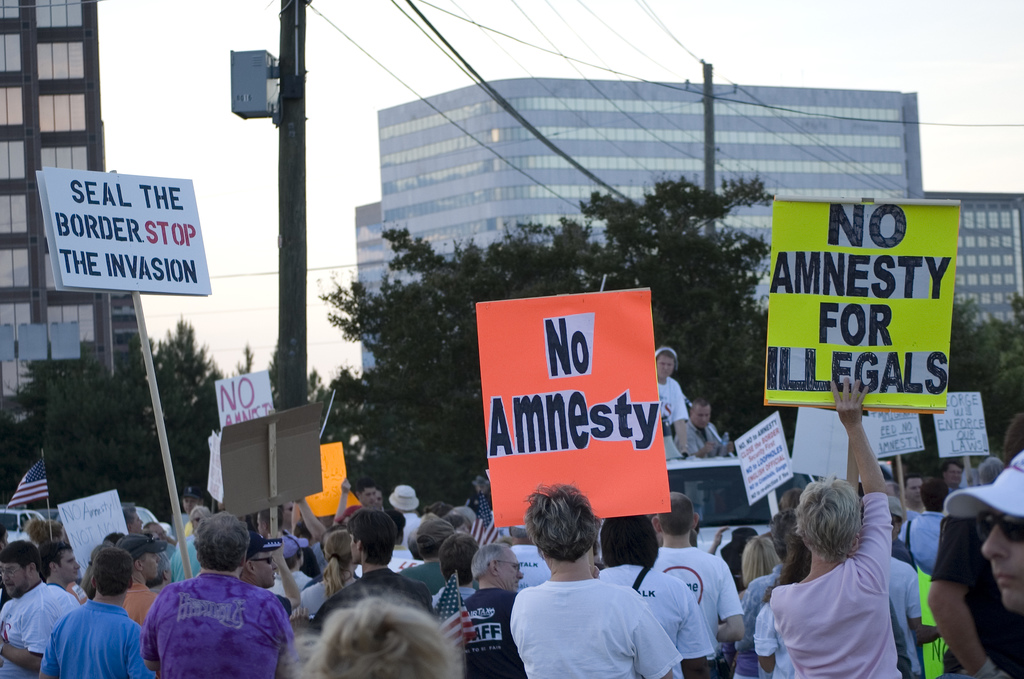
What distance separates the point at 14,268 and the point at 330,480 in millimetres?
50742

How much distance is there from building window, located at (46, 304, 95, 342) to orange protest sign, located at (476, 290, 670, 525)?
56.8m

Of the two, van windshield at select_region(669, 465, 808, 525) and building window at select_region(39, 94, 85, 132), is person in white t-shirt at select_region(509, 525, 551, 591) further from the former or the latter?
building window at select_region(39, 94, 85, 132)

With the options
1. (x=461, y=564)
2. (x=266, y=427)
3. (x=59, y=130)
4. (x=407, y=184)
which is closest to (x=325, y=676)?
(x=461, y=564)

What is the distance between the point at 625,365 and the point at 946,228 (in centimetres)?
170

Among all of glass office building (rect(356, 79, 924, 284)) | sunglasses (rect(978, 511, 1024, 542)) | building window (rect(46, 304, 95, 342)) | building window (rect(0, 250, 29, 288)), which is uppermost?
glass office building (rect(356, 79, 924, 284))

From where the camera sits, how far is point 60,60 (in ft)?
185

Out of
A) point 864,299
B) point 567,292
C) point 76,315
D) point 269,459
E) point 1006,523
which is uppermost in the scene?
point 76,315

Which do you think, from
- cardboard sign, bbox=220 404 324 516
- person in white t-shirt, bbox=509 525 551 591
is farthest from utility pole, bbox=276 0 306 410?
person in white t-shirt, bbox=509 525 551 591

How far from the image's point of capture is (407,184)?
136m

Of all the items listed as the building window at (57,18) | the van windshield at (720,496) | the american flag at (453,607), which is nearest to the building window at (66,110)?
the building window at (57,18)

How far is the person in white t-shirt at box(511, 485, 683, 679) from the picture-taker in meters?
4.04

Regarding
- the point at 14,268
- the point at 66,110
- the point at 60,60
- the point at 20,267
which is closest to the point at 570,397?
the point at 66,110

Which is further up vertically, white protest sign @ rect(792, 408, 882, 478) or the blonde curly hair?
the blonde curly hair

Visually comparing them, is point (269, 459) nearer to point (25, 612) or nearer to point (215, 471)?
point (25, 612)
